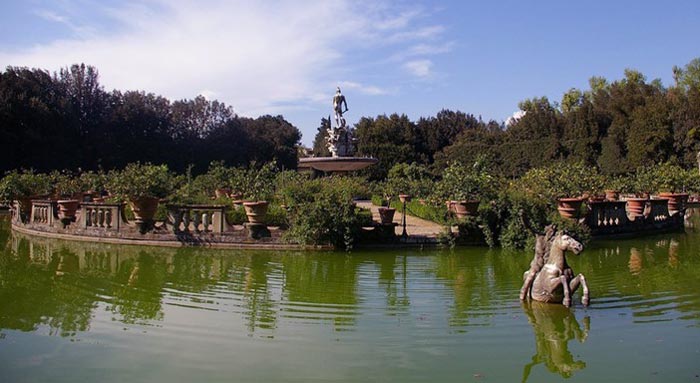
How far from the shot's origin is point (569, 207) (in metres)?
14.0

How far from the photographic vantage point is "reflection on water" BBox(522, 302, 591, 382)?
215 inches

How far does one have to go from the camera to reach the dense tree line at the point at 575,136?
38906 millimetres

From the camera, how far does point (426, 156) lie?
52.8 metres

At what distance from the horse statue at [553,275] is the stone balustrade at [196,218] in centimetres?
764

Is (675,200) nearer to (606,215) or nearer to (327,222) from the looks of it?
(606,215)

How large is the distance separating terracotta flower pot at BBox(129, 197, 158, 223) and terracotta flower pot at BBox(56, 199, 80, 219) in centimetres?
244

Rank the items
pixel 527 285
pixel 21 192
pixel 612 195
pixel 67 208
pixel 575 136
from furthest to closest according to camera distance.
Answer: pixel 575 136, pixel 612 195, pixel 21 192, pixel 67 208, pixel 527 285

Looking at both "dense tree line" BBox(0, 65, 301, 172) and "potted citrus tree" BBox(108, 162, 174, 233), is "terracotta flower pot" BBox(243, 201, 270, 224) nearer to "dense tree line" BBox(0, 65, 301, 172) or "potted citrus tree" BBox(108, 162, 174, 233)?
"potted citrus tree" BBox(108, 162, 174, 233)

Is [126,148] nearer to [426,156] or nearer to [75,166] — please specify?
[75,166]

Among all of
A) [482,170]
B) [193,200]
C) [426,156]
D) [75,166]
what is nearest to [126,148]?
[75,166]

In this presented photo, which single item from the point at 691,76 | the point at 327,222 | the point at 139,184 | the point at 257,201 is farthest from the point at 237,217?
the point at 691,76

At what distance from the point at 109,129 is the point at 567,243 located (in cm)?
3985

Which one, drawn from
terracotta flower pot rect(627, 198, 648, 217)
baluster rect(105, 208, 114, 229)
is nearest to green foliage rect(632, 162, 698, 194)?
terracotta flower pot rect(627, 198, 648, 217)

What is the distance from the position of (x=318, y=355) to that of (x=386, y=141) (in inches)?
1778
